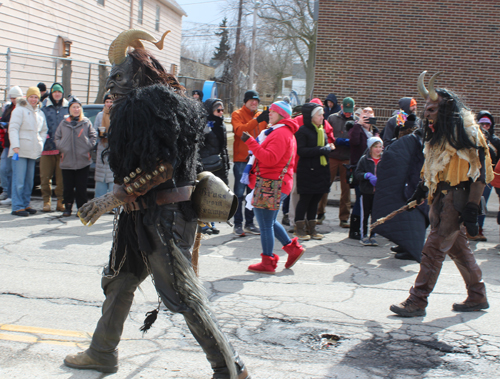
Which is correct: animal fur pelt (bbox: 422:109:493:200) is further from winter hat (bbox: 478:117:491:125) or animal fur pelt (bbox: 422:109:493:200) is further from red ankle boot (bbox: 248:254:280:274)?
winter hat (bbox: 478:117:491:125)

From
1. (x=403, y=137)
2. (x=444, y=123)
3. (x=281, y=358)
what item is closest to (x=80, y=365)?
(x=281, y=358)

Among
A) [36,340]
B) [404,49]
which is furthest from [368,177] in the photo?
[404,49]

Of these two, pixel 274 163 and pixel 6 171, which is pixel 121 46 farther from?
pixel 6 171

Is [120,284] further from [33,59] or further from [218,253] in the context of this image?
[33,59]

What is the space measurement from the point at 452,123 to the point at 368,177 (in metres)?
2.91

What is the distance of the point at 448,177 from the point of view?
4.50m

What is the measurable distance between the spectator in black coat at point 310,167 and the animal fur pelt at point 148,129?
471cm

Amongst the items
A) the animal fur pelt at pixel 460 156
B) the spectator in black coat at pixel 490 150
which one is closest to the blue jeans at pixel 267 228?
the animal fur pelt at pixel 460 156

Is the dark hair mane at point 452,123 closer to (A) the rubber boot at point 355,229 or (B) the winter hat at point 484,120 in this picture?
(A) the rubber boot at point 355,229

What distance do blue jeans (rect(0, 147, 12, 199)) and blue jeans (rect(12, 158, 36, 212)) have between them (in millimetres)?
627

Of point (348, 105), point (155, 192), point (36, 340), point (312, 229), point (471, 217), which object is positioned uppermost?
point (348, 105)

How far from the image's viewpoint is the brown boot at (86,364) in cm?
330

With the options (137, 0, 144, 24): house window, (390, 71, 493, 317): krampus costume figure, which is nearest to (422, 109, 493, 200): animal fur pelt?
Answer: (390, 71, 493, 317): krampus costume figure

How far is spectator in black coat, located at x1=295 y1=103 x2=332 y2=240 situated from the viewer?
24.7 feet
